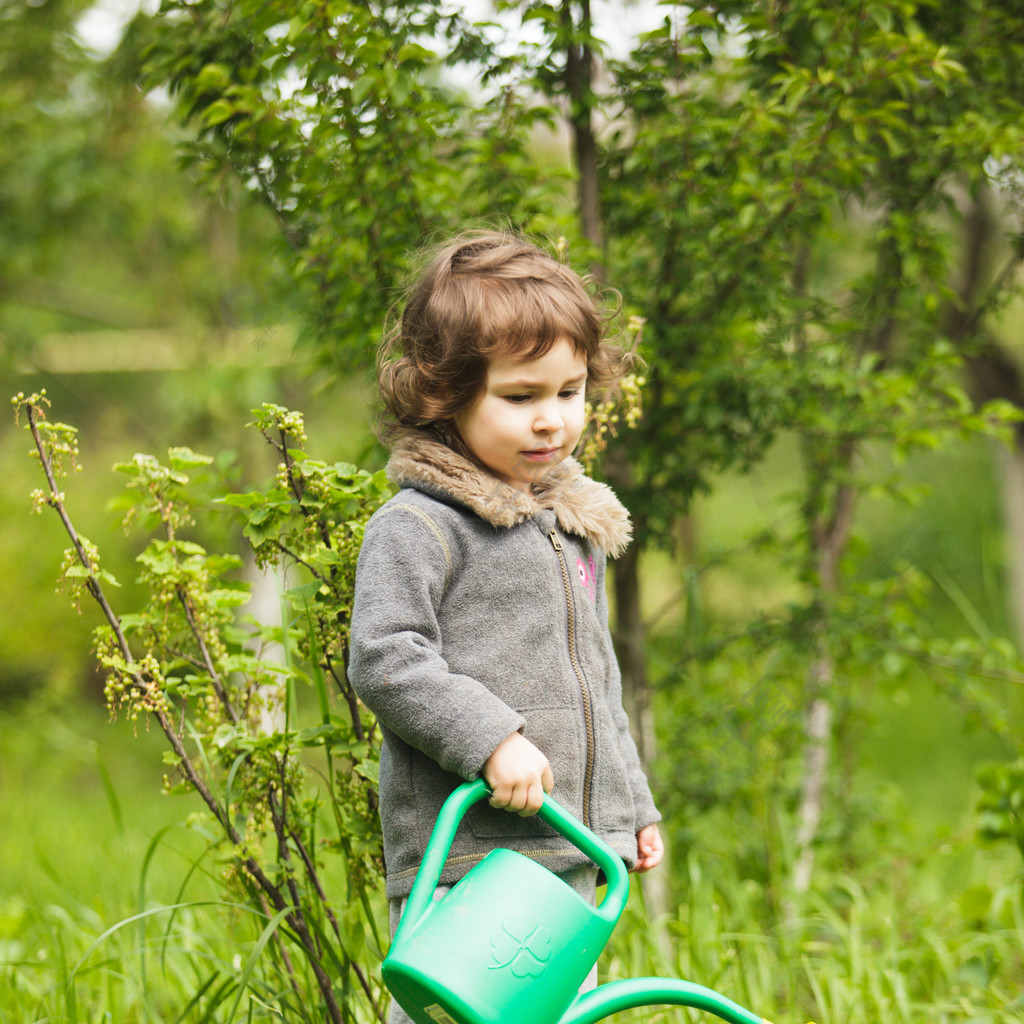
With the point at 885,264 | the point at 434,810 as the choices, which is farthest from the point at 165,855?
the point at 885,264

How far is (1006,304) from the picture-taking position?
263 centimetres

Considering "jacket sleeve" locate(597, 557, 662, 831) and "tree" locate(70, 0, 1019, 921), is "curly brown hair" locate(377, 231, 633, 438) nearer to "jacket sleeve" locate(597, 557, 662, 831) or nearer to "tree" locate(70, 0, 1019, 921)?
"jacket sleeve" locate(597, 557, 662, 831)

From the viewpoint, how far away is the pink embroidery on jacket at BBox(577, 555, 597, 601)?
5.06 feet

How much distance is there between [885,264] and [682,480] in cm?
85

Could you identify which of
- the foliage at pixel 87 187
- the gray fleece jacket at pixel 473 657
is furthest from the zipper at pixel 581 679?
the foliage at pixel 87 187

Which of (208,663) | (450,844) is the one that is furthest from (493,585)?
(208,663)

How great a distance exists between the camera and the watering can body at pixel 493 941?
3.50 feet

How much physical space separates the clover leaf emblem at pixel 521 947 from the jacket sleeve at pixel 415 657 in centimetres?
19

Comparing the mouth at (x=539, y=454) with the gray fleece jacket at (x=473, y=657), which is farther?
the mouth at (x=539, y=454)

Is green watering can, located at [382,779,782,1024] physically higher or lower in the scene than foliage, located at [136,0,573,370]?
lower

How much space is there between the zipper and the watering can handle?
→ 0.65 feet

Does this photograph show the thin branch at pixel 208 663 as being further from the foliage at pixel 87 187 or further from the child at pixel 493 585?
the foliage at pixel 87 187

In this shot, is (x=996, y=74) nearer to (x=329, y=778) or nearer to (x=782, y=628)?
(x=782, y=628)

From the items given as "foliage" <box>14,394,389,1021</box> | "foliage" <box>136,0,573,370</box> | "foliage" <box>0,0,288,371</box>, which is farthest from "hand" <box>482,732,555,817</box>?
"foliage" <box>0,0,288,371</box>
